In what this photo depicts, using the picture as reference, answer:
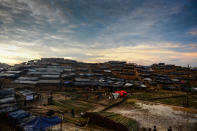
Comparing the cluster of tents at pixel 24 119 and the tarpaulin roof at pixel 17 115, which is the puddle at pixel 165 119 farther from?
the tarpaulin roof at pixel 17 115

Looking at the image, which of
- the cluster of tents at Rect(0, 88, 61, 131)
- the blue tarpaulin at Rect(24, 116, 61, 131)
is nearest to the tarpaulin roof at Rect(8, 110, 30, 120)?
the cluster of tents at Rect(0, 88, 61, 131)

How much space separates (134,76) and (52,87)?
155 feet

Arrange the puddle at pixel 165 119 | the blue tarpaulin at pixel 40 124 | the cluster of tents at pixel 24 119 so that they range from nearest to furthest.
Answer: the blue tarpaulin at pixel 40 124, the cluster of tents at pixel 24 119, the puddle at pixel 165 119

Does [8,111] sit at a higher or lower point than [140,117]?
higher

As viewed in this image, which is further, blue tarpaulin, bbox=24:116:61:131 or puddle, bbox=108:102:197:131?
puddle, bbox=108:102:197:131

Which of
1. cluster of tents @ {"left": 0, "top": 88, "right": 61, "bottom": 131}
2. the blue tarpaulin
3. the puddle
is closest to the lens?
the blue tarpaulin

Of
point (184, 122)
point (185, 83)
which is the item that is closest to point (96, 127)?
point (184, 122)

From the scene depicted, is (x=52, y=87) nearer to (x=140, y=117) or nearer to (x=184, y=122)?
(x=140, y=117)

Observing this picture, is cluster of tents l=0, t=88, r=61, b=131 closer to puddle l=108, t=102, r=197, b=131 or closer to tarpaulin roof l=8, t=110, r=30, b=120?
tarpaulin roof l=8, t=110, r=30, b=120

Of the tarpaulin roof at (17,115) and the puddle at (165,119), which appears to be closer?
the tarpaulin roof at (17,115)

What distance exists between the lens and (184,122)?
72.9ft

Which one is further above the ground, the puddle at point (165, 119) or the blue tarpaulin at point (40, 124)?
the blue tarpaulin at point (40, 124)

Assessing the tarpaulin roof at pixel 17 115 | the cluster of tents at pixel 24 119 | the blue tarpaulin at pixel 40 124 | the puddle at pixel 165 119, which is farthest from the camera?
the puddle at pixel 165 119

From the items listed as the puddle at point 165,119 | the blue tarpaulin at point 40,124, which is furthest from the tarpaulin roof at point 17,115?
the puddle at point 165,119
